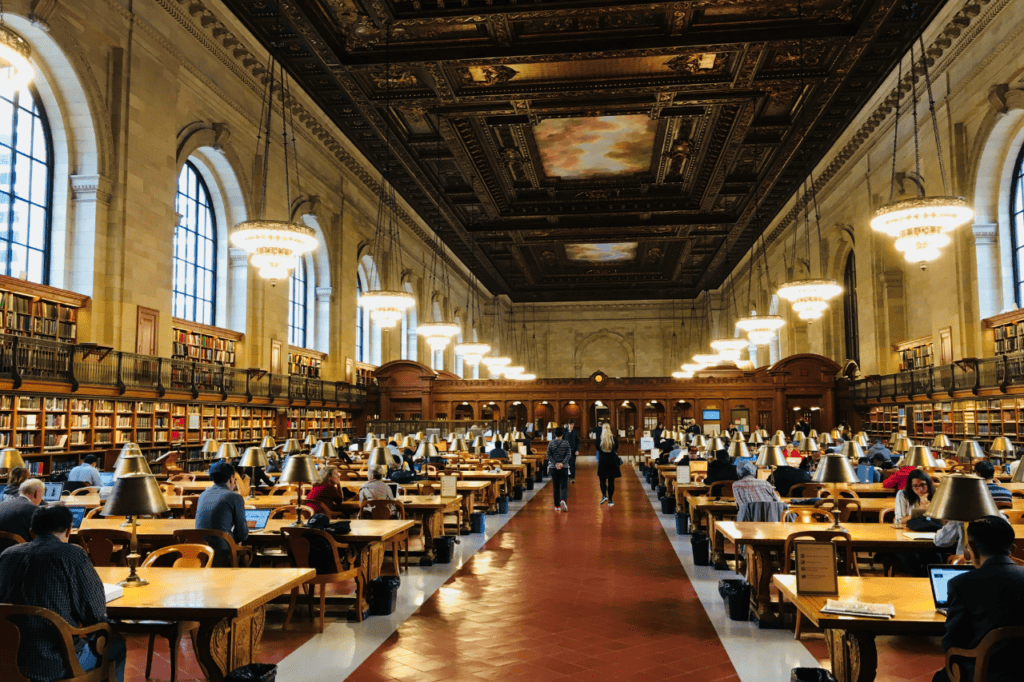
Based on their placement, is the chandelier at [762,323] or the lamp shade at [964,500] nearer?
the lamp shade at [964,500]

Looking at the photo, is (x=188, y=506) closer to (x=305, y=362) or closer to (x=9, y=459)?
(x=9, y=459)

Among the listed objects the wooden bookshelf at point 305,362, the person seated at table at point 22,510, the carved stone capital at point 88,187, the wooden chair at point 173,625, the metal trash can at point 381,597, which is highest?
the carved stone capital at point 88,187

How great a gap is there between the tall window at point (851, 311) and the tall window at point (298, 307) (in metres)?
16.1

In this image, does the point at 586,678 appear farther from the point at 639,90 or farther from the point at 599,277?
the point at 599,277

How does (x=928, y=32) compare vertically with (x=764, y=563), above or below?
above

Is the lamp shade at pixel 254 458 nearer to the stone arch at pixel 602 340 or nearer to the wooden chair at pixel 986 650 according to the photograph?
the wooden chair at pixel 986 650

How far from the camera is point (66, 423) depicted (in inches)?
477

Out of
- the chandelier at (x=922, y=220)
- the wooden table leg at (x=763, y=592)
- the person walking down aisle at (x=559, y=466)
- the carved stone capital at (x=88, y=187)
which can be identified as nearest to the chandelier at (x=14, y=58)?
the carved stone capital at (x=88, y=187)

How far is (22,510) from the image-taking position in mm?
5512

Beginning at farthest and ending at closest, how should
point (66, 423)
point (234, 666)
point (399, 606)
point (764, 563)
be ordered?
point (66, 423)
point (399, 606)
point (764, 563)
point (234, 666)

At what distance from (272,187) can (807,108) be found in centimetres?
1225

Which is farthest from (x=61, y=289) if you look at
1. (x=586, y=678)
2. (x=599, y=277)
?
(x=599, y=277)

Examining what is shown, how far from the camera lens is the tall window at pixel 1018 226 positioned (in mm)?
16359

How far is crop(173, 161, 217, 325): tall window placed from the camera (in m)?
16.9
